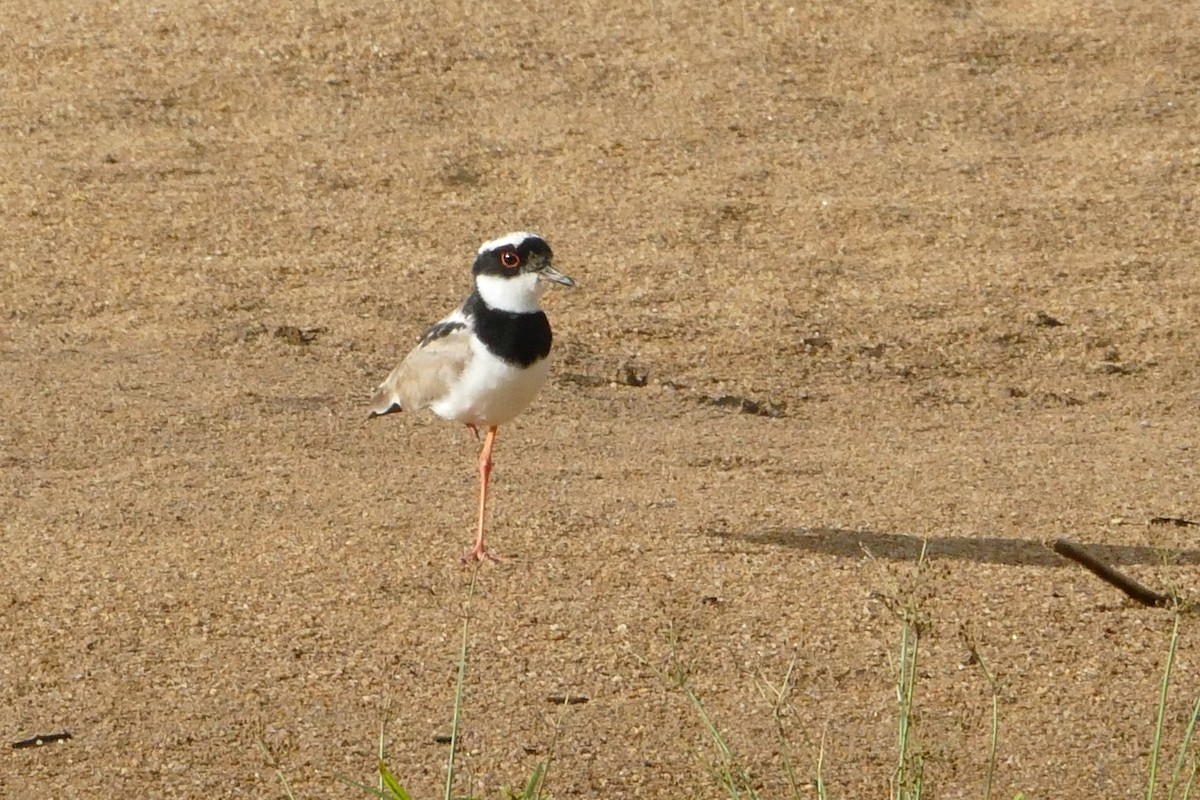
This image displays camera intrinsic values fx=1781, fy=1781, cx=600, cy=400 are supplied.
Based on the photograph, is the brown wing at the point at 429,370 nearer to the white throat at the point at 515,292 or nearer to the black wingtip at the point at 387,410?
the black wingtip at the point at 387,410

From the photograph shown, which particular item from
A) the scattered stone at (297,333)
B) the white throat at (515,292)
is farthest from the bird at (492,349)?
the scattered stone at (297,333)

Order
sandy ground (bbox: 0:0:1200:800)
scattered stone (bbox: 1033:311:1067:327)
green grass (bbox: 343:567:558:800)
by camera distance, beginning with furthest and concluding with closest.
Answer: scattered stone (bbox: 1033:311:1067:327) → sandy ground (bbox: 0:0:1200:800) → green grass (bbox: 343:567:558:800)

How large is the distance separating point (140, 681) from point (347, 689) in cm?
54

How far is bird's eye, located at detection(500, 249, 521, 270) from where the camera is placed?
589 cm

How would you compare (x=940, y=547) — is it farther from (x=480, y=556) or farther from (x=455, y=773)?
(x=455, y=773)

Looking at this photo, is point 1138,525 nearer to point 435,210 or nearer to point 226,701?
point 226,701

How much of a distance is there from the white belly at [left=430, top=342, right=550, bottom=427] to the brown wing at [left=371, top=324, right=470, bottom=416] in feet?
0.16

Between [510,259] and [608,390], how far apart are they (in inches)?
76.7

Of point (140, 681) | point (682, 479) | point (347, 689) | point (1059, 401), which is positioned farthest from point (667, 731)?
point (1059, 401)

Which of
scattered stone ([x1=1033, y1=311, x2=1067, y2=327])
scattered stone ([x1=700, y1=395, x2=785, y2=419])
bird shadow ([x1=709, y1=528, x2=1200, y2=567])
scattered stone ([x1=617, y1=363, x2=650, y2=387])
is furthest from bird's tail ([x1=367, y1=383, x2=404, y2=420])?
scattered stone ([x1=1033, y1=311, x2=1067, y2=327])

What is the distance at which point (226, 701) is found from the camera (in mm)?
4492

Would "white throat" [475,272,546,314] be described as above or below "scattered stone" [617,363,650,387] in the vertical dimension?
above

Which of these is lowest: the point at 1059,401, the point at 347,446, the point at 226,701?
the point at 1059,401

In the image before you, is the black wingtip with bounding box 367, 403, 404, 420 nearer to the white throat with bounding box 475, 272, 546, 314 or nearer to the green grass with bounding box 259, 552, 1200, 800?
the white throat with bounding box 475, 272, 546, 314
